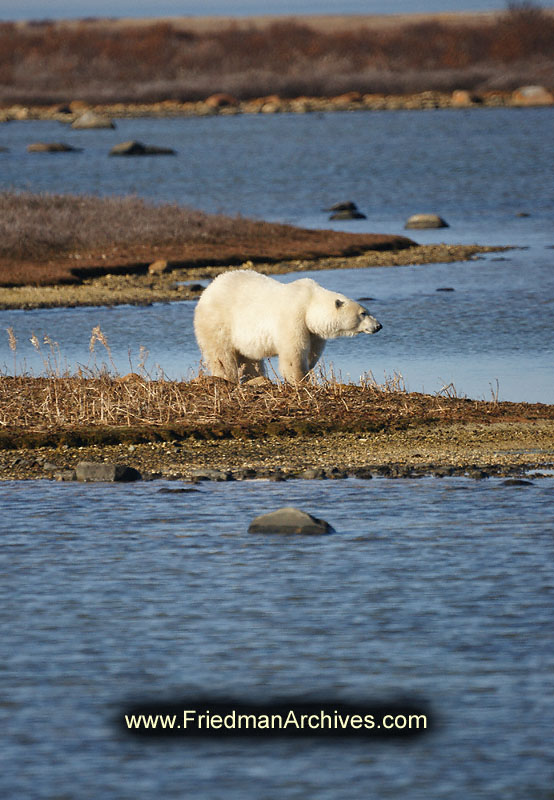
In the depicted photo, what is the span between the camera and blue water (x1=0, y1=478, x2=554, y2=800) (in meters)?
7.16

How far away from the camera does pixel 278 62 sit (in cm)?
13188

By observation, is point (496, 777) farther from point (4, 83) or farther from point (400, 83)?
point (4, 83)

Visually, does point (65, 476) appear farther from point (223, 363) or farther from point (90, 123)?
point (90, 123)

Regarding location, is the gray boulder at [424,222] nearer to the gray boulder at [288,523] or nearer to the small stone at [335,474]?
the small stone at [335,474]

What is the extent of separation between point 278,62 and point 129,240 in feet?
331

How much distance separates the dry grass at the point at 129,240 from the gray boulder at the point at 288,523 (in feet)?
62.1

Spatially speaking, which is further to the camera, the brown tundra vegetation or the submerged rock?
the brown tundra vegetation

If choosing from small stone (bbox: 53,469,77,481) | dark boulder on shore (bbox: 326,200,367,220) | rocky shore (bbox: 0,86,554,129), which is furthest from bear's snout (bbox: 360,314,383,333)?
rocky shore (bbox: 0,86,554,129)

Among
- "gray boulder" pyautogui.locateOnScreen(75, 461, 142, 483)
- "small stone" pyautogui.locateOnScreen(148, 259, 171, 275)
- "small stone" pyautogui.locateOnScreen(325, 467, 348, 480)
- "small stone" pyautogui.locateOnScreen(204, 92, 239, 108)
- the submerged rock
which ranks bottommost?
"small stone" pyautogui.locateOnScreen(325, 467, 348, 480)

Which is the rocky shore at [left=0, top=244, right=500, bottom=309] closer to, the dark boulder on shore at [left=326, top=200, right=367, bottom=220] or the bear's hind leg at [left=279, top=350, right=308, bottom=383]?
the dark boulder on shore at [left=326, top=200, right=367, bottom=220]

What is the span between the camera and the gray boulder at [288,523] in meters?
10.9

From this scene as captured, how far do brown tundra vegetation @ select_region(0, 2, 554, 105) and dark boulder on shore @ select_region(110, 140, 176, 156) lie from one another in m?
46.9

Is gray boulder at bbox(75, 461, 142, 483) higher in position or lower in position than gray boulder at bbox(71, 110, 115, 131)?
lower

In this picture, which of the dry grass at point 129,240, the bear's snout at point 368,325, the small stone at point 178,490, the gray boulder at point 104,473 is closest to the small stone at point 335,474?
the small stone at point 178,490
